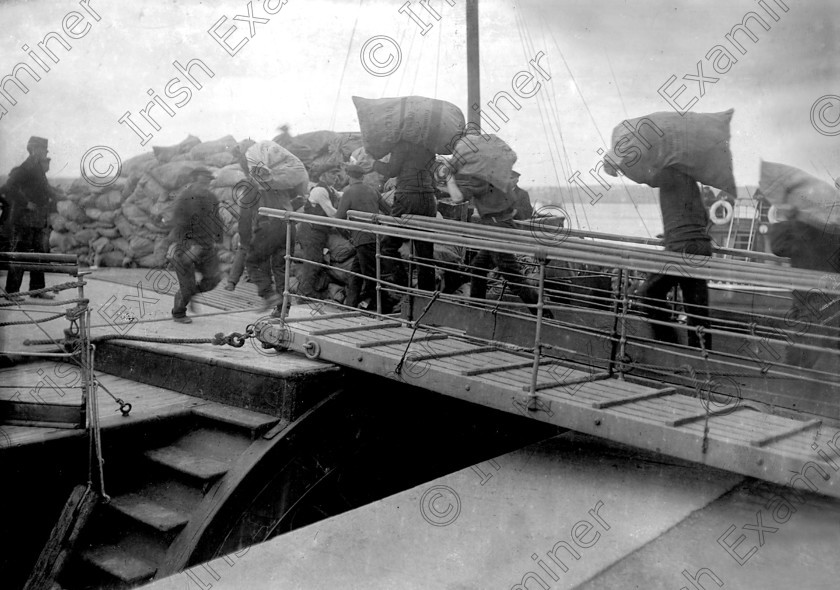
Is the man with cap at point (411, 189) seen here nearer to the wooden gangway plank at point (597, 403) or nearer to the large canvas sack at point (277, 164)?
the wooden gangway plank at point (597, 403)

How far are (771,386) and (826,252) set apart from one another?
98 centimetres

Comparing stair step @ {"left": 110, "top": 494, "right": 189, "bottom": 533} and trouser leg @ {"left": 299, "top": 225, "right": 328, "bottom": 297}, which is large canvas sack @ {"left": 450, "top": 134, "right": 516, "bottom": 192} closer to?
trouser leg @ {"left": 299, "top": 225, "right": 328, "bottom": 297}

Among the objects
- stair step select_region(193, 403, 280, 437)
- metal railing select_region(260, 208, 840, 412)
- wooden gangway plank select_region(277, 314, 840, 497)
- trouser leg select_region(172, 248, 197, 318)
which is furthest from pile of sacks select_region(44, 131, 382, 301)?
wooden gangway plank select_region(277, 314, 840, 497)

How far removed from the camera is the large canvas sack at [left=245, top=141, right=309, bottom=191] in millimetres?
7762

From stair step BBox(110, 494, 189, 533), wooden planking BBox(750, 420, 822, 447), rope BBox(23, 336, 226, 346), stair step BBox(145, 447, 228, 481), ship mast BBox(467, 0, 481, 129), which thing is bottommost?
stair step BBox(110, 494, 189, 533)

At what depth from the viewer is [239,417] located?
4613mm

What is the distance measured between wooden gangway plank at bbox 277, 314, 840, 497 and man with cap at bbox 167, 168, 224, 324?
2488 mm

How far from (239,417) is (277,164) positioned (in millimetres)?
3924

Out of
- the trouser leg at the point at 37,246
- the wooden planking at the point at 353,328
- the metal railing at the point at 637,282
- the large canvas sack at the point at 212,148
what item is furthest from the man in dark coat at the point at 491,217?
the large canvas sack at the point at 212,148

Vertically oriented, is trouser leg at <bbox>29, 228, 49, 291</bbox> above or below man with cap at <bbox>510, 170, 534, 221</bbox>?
below

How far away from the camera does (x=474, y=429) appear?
16.6 ft

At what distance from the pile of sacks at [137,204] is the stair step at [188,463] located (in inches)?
288

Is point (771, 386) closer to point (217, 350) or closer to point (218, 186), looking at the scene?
point (217, 350)

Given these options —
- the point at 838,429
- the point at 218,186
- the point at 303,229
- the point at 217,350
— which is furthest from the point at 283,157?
the point at 838,429
